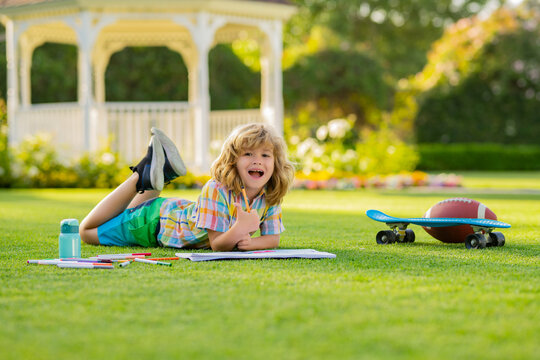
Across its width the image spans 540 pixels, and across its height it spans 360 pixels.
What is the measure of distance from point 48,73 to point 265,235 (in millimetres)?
21195

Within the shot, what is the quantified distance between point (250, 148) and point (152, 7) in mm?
9328

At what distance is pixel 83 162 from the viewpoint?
43.2ft

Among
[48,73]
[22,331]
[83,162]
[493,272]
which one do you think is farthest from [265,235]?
[48,73]

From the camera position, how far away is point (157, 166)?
5.07 m

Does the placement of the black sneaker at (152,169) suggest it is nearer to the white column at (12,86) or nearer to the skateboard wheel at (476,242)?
the skateboard wheel at (476,242)

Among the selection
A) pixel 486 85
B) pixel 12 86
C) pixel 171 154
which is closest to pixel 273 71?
pixel 12 86

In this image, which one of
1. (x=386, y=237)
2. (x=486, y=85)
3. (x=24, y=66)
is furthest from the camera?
(x=486, y=85)

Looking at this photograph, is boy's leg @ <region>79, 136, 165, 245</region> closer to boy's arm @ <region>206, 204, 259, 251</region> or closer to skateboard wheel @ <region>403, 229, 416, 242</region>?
boy's arm @ <region>206, 204, 259, 251</region>

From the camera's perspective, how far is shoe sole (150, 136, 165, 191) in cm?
505

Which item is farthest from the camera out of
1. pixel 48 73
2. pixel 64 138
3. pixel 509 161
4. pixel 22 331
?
pixel 48 73

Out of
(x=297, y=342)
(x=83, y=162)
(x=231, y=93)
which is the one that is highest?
(x=231, y=93)

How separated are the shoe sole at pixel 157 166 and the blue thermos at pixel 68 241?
0.81 metres

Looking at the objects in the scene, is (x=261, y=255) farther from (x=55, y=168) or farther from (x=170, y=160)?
(x=55, y=168)

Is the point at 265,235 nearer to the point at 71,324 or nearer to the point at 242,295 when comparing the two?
the point at 242,295
